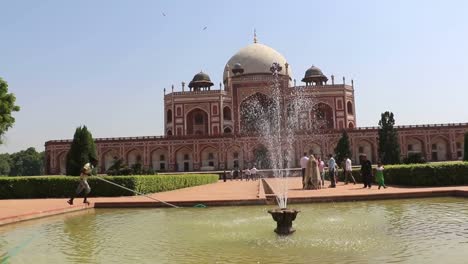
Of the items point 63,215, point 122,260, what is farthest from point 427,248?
point 63,215

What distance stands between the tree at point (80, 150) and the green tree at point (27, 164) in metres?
52.5

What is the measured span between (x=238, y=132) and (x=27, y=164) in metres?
45.8

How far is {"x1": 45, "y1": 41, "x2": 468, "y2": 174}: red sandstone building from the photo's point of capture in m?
40.3

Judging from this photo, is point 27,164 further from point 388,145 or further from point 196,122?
point 388,145

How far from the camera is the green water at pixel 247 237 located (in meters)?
4.55

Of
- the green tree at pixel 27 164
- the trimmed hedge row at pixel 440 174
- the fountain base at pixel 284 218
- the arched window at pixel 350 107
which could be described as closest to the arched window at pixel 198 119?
the arched window at pixel 350 107

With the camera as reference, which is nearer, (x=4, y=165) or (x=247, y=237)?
(x=247, y=237)

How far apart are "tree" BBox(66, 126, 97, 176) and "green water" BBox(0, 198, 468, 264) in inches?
661

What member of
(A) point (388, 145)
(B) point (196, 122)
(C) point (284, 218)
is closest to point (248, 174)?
(A) point (388, 145)

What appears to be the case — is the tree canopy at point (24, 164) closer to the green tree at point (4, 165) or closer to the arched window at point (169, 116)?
the green tree at point (4, 165)

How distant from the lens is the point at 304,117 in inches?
1815

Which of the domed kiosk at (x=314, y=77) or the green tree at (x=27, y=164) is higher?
the domed kiosk at (x=314, y=77)

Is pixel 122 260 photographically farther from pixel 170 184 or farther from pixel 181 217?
pixel 170 184

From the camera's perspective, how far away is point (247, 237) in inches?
226
